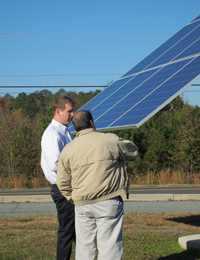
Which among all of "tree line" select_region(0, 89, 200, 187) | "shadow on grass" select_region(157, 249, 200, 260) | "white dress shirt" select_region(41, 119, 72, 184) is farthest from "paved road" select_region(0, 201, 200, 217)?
"tree line" select_region(0, 89, 200, 187)

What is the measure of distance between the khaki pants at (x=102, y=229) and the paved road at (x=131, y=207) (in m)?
6.93

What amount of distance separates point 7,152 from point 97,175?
58.5 ft


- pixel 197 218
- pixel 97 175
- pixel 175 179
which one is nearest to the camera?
pixel 97 175

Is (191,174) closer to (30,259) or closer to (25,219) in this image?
(25,219)

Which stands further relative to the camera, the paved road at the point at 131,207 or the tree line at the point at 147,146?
the tree line at the point at 147,146

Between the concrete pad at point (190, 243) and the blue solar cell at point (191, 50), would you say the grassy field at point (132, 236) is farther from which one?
the blue solar cell at point (191, 50)

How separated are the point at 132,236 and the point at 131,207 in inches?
198

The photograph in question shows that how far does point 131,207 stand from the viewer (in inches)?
438

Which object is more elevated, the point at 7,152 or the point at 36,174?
the point at 7,152

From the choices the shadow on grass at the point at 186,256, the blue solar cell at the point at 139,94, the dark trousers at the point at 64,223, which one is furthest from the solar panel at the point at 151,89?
the shadow on grass at the point at 186,256

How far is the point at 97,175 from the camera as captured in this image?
10.5 feet

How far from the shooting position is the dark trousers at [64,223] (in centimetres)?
407

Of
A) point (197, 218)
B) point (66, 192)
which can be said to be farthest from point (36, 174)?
point (66, 192)

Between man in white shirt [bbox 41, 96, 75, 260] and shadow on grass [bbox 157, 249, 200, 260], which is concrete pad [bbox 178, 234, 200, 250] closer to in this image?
shadow on grass [bbox 157, 249, 200, 260]
